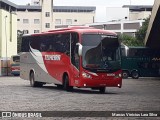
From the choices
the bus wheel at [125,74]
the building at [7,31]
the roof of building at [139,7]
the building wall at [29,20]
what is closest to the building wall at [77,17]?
the building wall at [29,20]

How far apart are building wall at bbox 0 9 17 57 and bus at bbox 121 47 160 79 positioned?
2703 centimetres

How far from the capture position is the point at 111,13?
117m

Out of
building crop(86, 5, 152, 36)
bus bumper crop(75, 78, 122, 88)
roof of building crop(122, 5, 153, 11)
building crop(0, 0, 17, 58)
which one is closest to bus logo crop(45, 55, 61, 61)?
bus bumper crop(75, 78, 122, 88)

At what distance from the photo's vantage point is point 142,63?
48.5 m

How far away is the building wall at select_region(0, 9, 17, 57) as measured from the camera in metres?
70.9

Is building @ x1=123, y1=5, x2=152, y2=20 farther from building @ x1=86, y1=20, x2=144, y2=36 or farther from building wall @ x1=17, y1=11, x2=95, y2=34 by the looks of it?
building wall @ x1=17, y1=11, x2=95, y2=34

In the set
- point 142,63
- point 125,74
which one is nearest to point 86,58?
point 142,63

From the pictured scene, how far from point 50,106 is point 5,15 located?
2343 inches

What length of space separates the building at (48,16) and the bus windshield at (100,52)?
87332 mm

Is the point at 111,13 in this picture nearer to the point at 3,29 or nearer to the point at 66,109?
the point at 3,29

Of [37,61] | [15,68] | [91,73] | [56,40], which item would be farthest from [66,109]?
[15,68]

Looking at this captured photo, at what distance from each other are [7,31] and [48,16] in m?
39.0

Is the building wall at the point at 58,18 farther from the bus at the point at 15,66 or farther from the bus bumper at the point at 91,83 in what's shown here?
the bus bumper at the point at 91,83

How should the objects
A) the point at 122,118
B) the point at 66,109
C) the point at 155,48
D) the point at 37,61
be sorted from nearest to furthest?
the point at 122,118, the point at 66,109, the point at 37,61, the point at 155,48
